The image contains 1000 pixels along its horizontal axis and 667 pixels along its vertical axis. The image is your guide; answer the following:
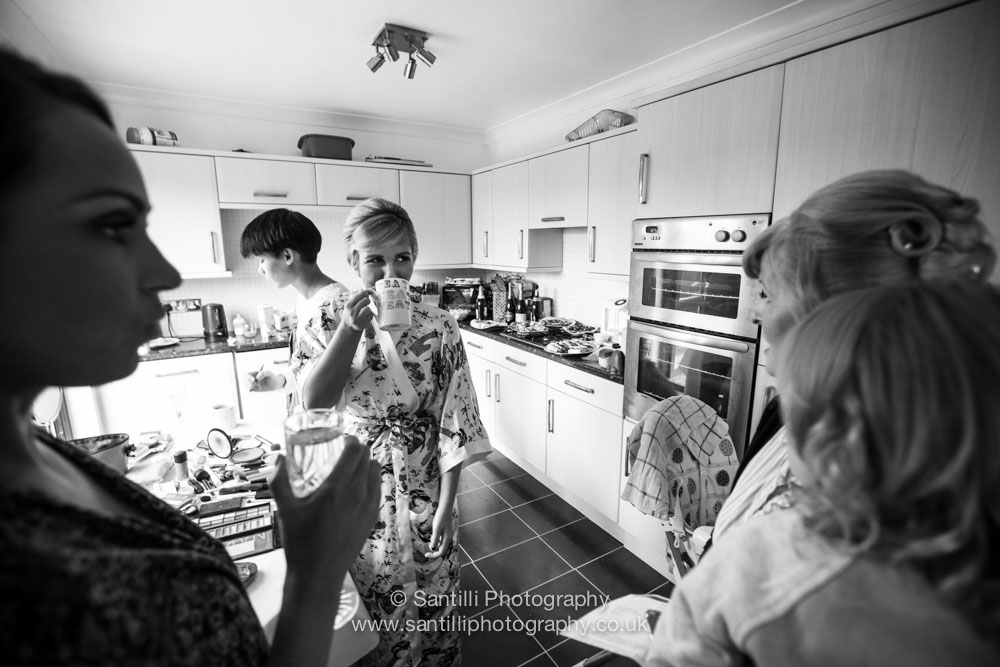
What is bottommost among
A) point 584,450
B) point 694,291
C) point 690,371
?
point 584,450

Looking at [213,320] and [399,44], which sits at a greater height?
[399,44]

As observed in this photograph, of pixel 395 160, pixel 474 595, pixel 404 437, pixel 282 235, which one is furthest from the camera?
pixel 395 160

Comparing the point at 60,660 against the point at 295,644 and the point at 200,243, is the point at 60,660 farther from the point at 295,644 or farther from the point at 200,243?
the point at 200,243

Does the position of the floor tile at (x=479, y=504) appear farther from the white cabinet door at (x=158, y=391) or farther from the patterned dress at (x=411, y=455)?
the white cabinet door at (x=158, y=391)

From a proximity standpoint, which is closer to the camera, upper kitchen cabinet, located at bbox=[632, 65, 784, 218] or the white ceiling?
upper kitchen cabinet, located at bbox=[632, 65, 784, 218]

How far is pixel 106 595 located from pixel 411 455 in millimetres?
1138

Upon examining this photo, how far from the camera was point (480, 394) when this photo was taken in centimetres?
380

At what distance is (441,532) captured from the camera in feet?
4.67

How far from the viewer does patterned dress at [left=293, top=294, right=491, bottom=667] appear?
137 centimetres

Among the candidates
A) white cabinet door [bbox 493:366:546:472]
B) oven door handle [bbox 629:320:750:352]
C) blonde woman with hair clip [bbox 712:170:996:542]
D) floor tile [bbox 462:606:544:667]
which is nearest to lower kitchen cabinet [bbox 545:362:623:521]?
white cabinet door [bbox 493:366:546:472]

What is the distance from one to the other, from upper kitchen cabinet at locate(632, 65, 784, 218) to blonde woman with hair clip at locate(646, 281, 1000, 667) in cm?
146

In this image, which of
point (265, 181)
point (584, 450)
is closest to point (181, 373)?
point (265, 181)

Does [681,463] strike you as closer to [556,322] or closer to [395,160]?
[556,322]

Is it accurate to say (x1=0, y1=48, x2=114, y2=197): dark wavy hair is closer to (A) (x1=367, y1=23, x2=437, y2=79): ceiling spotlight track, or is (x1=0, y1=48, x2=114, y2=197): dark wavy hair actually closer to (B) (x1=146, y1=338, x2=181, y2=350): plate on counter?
(A) (x1=367, y1=23, x2=437, y2=79): ceiling spotlight track
